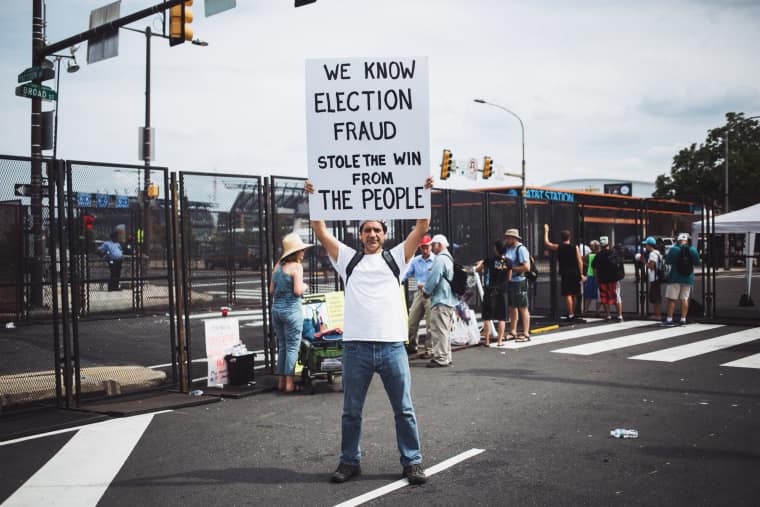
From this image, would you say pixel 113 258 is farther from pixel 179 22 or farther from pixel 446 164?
pixel 446 164

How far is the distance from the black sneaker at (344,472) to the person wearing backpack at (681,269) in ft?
35.6

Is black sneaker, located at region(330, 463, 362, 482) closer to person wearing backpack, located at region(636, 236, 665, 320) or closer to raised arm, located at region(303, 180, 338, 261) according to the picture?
raised arm, located at region(303, 180, 338, 261)

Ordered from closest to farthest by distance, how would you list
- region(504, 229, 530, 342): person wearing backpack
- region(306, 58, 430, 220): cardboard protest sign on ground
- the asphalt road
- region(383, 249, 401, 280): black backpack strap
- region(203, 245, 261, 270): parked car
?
the asphalt road < region(383, 249, 401, 280): black backpack strap < region(306, 58, 430, 220): cardboard protest sign on ground < region(203, 245, 261, 270): parked car < region(504, 229, 530, 342): person wearing backpack

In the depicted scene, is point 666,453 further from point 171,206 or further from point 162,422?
point 171,206

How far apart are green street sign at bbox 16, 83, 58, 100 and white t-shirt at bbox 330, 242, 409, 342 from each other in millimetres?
12185

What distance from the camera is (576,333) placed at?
46.3 feet

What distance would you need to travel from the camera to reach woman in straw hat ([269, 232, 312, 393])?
8.62 m

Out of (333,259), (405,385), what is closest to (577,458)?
(405,385)

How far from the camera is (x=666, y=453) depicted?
585 cm

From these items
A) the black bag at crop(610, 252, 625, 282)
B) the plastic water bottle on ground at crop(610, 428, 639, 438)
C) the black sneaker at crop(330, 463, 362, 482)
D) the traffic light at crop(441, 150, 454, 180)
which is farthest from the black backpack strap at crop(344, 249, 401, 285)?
the traffic light at crop(441, 150, 454, 180)

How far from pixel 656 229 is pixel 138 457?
26706 millimetres

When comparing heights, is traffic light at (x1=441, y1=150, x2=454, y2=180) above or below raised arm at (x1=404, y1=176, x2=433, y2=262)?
above

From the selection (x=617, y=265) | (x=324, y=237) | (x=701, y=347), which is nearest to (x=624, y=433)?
(x=324, y=237)

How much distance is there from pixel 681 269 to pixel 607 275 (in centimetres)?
178
